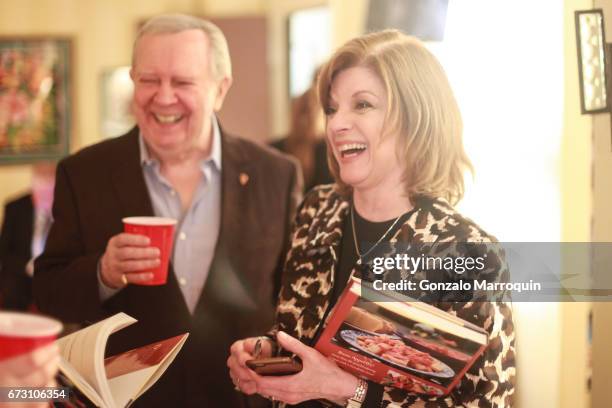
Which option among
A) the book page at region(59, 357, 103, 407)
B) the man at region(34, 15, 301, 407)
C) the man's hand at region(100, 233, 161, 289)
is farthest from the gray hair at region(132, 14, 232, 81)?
the book page at region(59, 357, 103, 407)

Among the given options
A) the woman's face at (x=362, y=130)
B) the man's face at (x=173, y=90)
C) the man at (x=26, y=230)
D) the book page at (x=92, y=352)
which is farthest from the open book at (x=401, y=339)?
the man at (x=26, y=230)

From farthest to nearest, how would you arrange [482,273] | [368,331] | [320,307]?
[320,307], [482,273], [368,331]

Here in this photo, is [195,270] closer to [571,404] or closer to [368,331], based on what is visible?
[368,331]

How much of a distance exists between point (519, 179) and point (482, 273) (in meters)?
0.29

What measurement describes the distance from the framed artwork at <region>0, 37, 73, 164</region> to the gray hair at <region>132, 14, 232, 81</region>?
238mm

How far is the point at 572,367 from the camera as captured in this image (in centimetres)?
152

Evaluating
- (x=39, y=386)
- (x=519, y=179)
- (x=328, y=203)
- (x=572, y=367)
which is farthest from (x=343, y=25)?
(x=39, y=386)

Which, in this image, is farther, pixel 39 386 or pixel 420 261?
pixel 420 261

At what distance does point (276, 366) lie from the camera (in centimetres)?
134

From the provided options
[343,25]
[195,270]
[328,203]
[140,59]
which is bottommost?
[195,270]

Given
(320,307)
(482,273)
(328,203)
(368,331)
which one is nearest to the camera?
(368,331)

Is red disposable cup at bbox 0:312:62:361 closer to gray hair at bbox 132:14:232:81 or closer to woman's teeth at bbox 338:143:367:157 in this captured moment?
woman's teeth at bbox 338:143:367:157

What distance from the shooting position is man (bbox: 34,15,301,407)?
1.63 m

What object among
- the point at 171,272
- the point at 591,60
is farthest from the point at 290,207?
the point at 591,60
